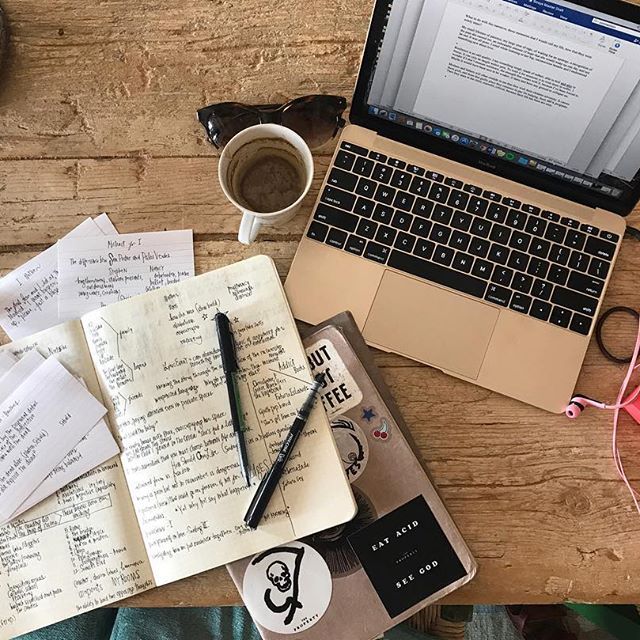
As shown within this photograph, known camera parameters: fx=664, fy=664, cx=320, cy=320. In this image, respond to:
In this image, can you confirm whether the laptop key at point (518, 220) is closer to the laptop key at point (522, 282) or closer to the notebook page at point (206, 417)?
the laptop key at point (522, 282)

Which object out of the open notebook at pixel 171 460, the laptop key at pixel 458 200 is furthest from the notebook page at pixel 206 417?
the laptop key at pixel 458 200

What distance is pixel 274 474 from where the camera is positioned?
2.11 ft

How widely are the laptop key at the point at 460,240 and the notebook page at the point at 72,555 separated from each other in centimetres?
41

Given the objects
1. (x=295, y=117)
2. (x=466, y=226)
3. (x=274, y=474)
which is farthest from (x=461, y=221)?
(x=274, y=474)

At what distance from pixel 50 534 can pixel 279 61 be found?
0.56 m

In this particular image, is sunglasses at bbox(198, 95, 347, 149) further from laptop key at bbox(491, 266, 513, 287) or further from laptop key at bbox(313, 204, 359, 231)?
laptop key at bbox(491, 266, 513, 287)

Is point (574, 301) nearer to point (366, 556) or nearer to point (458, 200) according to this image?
point (458, 200)

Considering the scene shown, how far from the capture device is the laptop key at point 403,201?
0.71 meters

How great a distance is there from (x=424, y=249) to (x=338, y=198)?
0.35ft

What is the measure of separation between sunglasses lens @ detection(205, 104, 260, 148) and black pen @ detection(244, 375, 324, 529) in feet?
0.99

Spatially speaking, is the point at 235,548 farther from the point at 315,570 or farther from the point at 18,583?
the point at 18,583

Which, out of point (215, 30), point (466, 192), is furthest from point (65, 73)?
point (466, 192)

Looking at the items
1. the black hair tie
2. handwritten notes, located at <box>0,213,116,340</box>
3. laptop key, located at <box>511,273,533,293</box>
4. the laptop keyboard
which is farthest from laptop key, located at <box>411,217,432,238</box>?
handwritten notes, located at <box>0,213,116,340</box>

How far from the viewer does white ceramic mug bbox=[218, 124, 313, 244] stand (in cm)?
66
